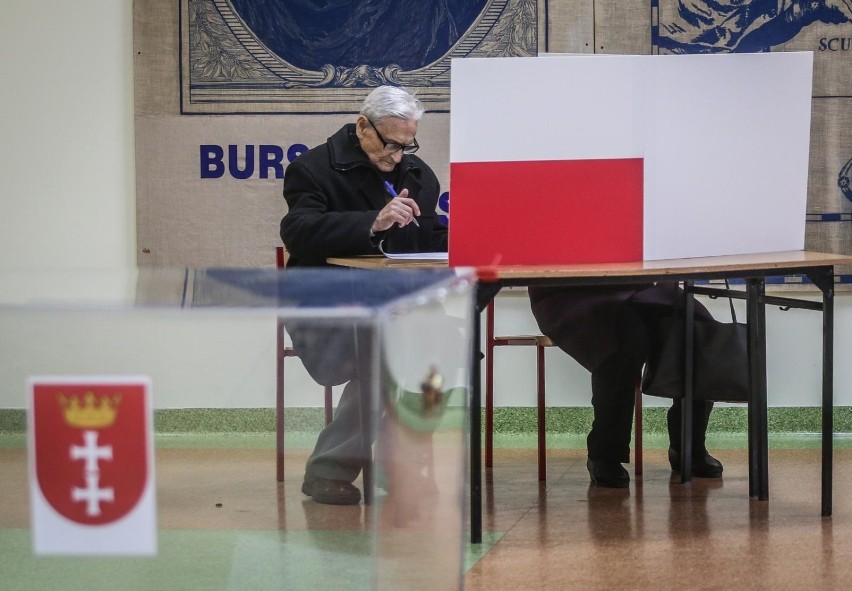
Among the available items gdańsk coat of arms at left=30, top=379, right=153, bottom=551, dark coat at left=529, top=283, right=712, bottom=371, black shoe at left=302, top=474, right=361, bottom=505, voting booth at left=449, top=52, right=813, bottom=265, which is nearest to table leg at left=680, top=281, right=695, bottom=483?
dark coat at left=529, top=283, right=712, bottom=371

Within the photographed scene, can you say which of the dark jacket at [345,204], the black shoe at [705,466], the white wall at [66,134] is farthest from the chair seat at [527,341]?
the white wall at [66,134]

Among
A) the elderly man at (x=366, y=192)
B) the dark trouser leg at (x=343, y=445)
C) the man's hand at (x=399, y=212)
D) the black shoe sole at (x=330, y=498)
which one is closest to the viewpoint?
the black shoe sole at (x=330, y=498)

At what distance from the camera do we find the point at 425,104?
12.8ft

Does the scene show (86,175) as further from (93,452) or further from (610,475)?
(93,452)

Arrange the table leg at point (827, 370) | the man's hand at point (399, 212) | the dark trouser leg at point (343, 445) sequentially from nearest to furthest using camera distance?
the dark trouser leg at point (343, 445)
the table leg at point (827, 370)
the man's hand at point (399, 212)

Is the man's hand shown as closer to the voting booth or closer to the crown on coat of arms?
the voting booth

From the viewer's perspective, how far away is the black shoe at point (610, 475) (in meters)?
3.19

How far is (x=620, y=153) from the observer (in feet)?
8.36

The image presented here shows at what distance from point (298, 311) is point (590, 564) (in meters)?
1.48

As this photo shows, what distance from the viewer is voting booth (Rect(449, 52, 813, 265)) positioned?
2484 millimetres

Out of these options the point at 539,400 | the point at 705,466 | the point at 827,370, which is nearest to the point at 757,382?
the point at 827,370

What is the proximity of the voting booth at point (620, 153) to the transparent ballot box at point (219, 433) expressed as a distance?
1211 mm

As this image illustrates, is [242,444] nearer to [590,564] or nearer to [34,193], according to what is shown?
[590,564]

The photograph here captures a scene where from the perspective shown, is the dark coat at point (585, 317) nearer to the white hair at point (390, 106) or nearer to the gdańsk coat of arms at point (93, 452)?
the white hair at point (390, 106)
